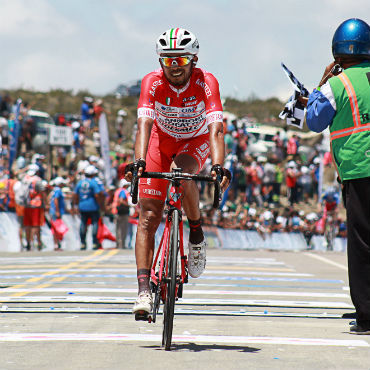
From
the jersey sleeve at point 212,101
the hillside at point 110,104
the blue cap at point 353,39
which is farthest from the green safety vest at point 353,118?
the hillside at point 110,104

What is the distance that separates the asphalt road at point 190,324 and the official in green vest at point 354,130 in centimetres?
49

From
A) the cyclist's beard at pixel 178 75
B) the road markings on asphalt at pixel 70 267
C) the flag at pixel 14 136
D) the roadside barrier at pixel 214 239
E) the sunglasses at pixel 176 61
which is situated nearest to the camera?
the sunglasses at pixel 176 61

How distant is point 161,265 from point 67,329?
100 centimetres

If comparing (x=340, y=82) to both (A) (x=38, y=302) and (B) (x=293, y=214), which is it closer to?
(A) (x=38, y=302)

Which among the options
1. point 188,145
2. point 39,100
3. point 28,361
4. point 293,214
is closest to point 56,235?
point 293,214

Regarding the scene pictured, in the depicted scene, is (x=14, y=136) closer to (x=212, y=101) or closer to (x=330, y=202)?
(x=330, y=202)

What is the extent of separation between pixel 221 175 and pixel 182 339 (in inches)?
50.0

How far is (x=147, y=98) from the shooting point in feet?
21.9

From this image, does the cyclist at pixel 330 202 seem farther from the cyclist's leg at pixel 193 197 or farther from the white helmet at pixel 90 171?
the cyclist's leg at pixel 193 197

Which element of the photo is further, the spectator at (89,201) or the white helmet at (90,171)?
the white helmet at (90,171)

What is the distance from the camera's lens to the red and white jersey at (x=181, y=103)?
6.69 m

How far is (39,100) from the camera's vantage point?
79562 millimetres

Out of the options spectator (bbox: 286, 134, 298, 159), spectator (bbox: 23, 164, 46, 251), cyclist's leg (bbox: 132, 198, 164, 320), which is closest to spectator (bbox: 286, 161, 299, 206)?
spectator (bbox: 286, 134, 298, 159)

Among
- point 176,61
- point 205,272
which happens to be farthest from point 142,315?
point 205,272
